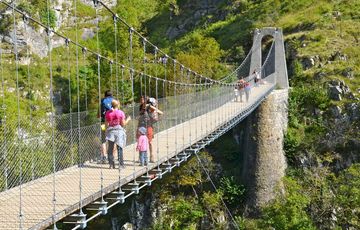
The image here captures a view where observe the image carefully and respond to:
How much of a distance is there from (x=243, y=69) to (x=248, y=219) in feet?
24.5

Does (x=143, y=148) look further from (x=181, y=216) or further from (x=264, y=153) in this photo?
(x=264, y=153)

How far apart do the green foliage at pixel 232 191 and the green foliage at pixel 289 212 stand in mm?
1103

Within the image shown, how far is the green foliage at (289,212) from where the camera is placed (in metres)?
14.2

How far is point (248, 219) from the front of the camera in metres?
16.2

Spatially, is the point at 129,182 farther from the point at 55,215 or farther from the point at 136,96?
the point at 136,96

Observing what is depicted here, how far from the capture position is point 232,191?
54.7ft

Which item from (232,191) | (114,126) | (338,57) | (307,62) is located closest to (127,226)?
(232,191)

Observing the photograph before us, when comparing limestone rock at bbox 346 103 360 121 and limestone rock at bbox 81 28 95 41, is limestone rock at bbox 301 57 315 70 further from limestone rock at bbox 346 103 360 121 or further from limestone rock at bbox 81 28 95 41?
limestone rock at bbox 81 28 95 41

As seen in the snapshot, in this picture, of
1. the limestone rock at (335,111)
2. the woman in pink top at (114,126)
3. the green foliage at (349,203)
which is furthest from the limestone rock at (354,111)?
the woman in pink top at (114,126)

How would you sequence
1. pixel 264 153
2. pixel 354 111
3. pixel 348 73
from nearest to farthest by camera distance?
1. pixel 264 153
2. pixel 354 111
3. pixel 348 73

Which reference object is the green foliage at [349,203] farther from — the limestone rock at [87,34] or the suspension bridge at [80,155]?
the limestone rock at [87,34]

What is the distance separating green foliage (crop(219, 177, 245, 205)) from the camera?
16.6m

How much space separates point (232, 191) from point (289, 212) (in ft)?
7.97

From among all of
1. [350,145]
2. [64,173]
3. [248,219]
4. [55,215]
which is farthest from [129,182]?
[350,145]
